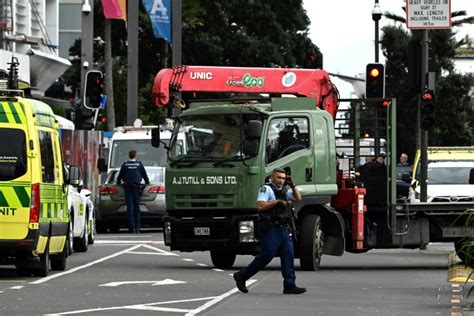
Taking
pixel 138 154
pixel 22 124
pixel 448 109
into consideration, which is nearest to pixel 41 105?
pixel 22 124

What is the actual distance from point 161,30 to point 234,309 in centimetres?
3432

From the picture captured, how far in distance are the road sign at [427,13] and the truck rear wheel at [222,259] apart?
8043mm

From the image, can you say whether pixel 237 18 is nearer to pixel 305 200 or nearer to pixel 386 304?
pixel 305 200

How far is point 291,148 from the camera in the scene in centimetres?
2522

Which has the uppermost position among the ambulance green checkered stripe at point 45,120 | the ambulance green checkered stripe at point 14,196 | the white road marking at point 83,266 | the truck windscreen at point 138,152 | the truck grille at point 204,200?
the ambulance green checkered stripe at point 45,120

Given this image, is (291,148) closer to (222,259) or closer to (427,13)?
(222,259)

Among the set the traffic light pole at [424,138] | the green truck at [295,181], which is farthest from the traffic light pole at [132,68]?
the green truck at [295,181]

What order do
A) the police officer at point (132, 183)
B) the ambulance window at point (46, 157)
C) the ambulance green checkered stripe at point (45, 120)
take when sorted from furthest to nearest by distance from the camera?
the police officer at point (132, 183), the ambulance green checkered stripe at point (45, 120), the ambulance window at point (46, 157)

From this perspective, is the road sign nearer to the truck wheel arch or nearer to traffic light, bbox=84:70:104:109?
the truck wheel arch

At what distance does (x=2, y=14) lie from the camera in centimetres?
6225

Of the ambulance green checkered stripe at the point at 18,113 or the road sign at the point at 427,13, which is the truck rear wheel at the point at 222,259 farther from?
the road sign at the point at 427,13

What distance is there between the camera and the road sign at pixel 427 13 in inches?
1267

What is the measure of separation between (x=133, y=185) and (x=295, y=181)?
43.3ft

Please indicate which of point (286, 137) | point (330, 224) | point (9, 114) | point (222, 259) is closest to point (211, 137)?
point (286, 137)
